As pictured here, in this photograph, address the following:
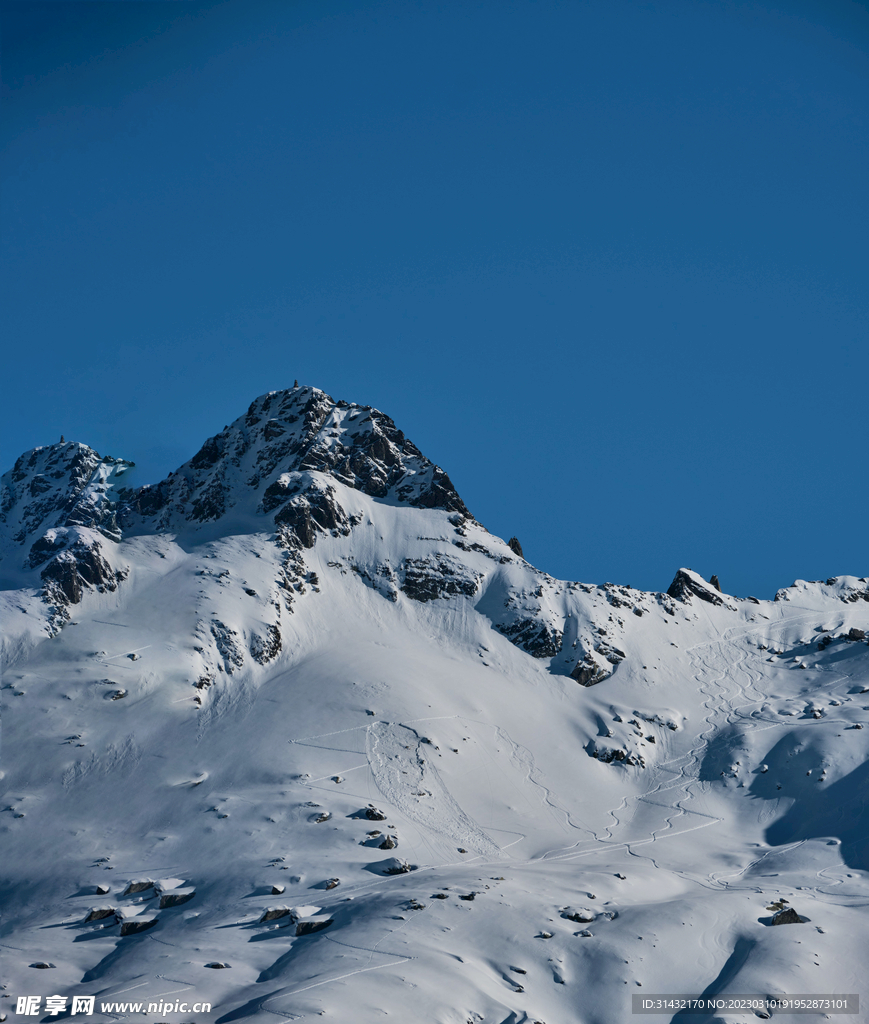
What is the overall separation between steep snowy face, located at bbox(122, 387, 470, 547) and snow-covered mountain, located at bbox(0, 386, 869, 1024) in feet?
2.31

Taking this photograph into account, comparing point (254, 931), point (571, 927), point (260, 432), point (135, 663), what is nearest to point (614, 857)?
point (571, 927)

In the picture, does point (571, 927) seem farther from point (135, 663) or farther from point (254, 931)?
point (135, 663)

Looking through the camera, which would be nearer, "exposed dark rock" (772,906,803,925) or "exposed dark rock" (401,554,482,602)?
"exposed dark rock" (772,906,803,925)

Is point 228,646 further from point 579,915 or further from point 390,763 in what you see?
point 579,915

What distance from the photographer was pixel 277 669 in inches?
5354

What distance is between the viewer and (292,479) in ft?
584

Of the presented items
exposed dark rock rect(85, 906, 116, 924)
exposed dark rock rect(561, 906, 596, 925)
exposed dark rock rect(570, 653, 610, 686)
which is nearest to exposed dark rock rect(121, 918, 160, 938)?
exposed dark rock rect(85, 906, 116, 924)

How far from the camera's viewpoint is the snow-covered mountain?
72438mm

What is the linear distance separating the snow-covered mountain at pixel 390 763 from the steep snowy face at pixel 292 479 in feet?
2.31

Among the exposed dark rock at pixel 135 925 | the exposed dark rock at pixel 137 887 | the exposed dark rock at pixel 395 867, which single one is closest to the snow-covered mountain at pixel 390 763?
the exposed dark rock at pixel 135 925

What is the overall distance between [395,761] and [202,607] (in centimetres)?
4377

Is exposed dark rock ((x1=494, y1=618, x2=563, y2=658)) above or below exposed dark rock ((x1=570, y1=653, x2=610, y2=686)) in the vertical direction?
above

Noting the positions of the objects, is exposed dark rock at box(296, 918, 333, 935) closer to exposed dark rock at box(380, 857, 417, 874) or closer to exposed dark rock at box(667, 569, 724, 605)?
exposed dark rock at box(380, 857, 417, 874)

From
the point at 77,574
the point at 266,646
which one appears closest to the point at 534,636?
the point at 266,646
